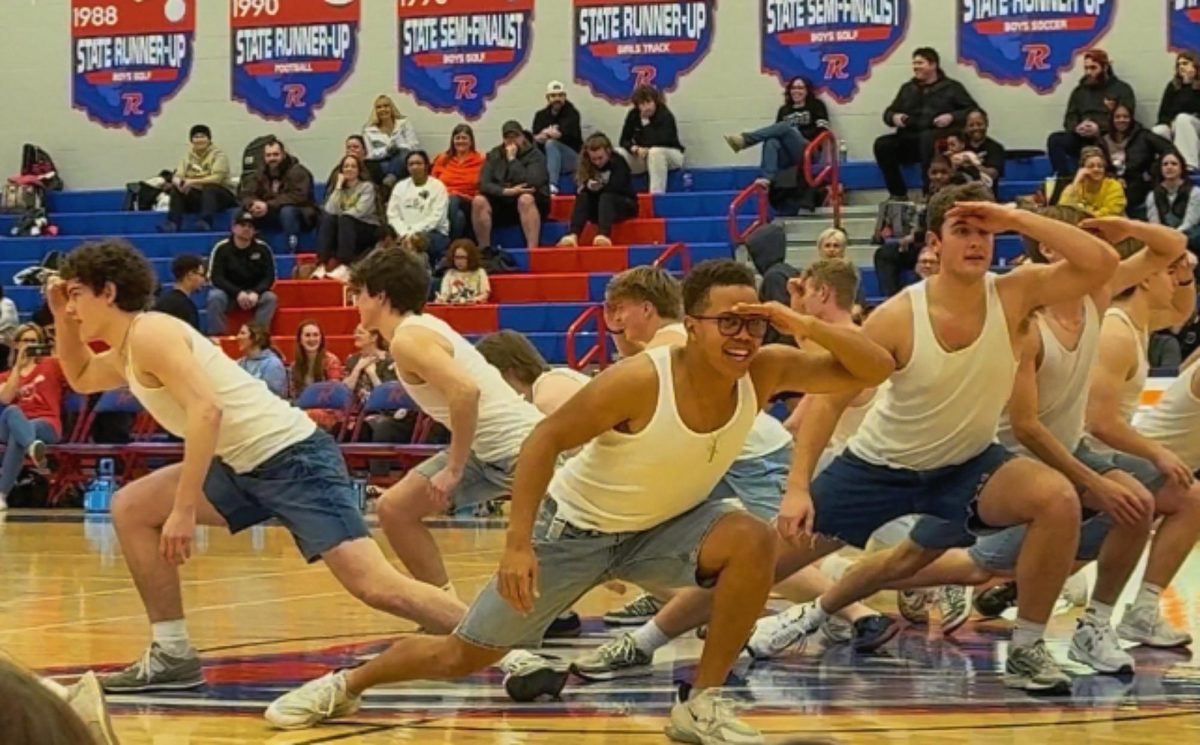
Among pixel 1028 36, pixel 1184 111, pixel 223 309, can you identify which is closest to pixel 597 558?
pixel 1184 111

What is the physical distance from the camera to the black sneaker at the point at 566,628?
7332 mm

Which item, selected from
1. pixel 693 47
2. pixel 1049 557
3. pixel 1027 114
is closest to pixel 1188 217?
pixel 1027 114

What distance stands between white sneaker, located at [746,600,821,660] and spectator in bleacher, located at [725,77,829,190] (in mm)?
12208

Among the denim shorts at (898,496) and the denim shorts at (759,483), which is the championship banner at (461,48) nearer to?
the denim shorts at (759,483)

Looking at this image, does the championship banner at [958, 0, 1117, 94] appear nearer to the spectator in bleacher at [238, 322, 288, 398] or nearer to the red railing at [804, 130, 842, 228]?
the red railing at [804, 130, 842, 228]

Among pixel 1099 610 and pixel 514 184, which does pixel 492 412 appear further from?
pixel 514 184

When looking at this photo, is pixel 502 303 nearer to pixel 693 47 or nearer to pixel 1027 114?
pixel 693 47

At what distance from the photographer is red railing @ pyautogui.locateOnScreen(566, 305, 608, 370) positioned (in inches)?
639

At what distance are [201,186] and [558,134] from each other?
416cm

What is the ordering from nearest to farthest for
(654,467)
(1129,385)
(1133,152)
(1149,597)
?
1. (654,467)
2. (1129,385)
3. (1149,597)
4. (1133,152)

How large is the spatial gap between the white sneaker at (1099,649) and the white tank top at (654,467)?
1872 millimetres

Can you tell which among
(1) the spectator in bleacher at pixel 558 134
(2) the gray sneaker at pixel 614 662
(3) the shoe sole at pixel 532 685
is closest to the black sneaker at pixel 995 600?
(2) the gray sneaker at pixel 614 662

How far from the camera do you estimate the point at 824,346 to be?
5.04 m

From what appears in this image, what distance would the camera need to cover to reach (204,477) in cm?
560
